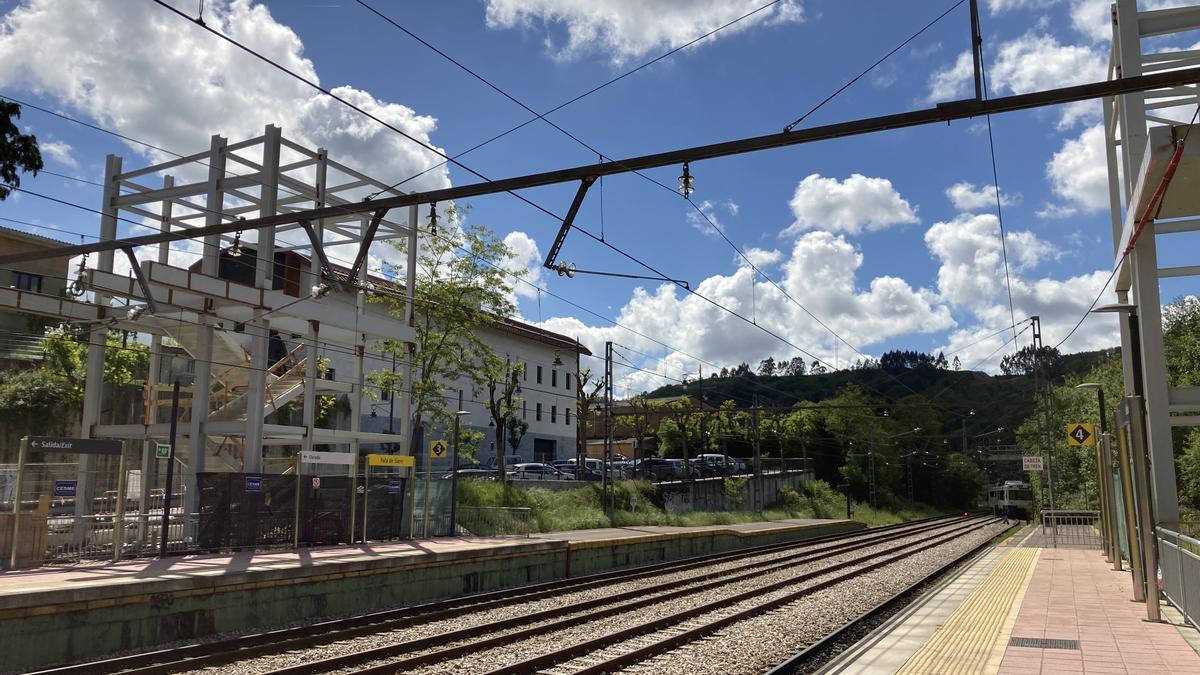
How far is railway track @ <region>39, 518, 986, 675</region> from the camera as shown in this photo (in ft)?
36.0

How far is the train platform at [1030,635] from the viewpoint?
31.8ft

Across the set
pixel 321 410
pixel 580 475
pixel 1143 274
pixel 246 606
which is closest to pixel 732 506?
pixel 580 475

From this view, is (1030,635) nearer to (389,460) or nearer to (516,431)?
(389,460)

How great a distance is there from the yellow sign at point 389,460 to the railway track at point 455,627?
5706 mm

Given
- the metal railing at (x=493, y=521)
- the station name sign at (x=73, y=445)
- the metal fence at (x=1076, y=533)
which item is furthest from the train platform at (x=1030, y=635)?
the metal fence at (x=1076, y=533)

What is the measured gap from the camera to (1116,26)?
62.3ft

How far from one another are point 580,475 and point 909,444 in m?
60.5

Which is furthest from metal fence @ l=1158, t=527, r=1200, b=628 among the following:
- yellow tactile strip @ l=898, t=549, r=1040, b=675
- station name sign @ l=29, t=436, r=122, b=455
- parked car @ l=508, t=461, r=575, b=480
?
parked car @ l=508, t=461, r=575, b=480

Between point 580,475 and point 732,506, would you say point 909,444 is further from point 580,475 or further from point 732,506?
point 580,475

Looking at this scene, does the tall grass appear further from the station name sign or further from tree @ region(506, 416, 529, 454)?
tree @ region(506, 416, 529, 454)

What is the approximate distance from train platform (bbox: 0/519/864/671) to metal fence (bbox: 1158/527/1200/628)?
41.8ft

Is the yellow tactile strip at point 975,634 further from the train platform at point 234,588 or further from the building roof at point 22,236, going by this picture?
the building roof at point 22,236

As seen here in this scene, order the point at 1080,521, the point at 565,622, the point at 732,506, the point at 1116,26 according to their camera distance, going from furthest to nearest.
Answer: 1. the point at 732,506
2. the point at 1080,521
3. the point at 1116,26
4. the point at 565,622

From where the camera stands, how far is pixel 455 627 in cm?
1380
